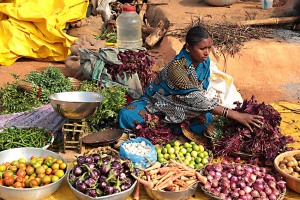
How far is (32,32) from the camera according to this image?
7246 millimetres

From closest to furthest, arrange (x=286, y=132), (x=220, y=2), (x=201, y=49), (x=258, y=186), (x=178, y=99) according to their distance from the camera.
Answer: (x=258, y=186) → (x=201, y=49) → (x=178, y=99) → (x=286, y=132) → (x=220, y=2)

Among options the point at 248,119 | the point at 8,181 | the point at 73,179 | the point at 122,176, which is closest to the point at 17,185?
the point at 8,181

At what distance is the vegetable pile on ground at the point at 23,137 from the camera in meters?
4.25

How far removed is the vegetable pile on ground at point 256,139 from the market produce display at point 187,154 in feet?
0.70

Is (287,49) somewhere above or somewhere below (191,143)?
above

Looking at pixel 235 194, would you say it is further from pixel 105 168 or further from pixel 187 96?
pixel 187 96

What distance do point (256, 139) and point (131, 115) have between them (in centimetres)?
132

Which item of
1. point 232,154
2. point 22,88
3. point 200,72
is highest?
point 200,72

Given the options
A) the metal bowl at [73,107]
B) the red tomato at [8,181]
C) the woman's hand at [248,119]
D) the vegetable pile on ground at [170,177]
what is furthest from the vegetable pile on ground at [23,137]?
the woman's hand at [248,119]

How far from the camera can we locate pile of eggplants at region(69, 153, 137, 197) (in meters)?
3.50

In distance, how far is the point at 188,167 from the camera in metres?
3.89

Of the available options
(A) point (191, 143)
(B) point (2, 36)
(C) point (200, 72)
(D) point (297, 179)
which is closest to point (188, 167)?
(A) point (191, 143)

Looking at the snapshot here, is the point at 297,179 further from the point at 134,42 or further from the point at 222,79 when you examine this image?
the point at 134,42

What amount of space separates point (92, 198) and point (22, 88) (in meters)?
2.13
